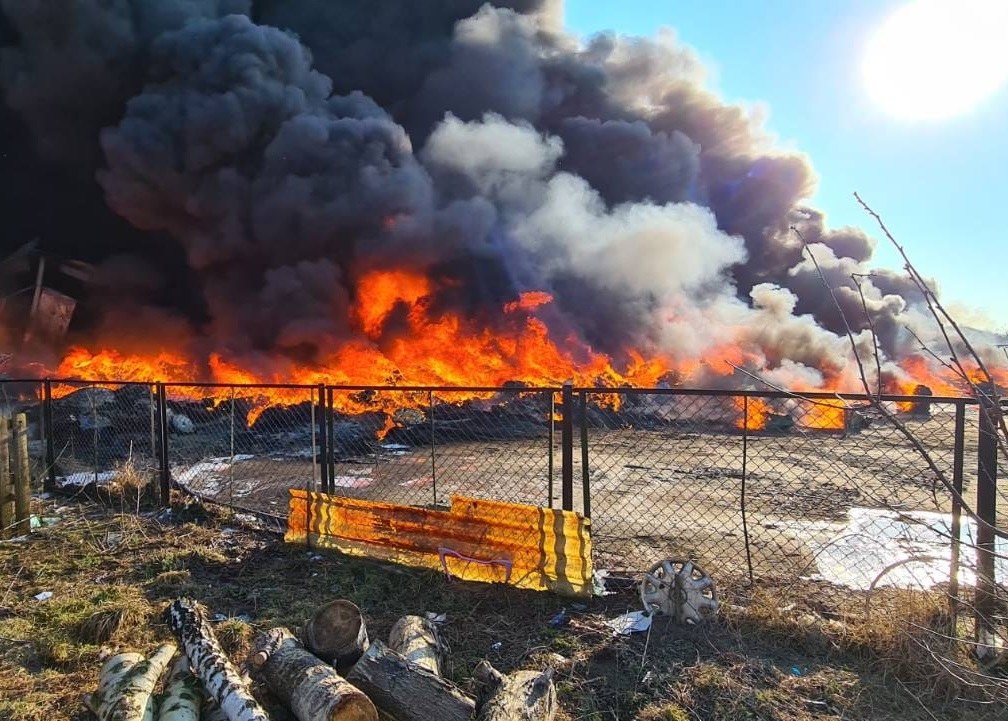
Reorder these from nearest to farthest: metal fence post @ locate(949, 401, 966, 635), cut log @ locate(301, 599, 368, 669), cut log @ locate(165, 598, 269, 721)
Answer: cut log @ locate(165, 598, 269, 721) < cut log @ locate(301, 599, 368, 669) < metal fence post @ locate(949, 401, 966, 635)

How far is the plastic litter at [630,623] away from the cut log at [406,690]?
1.20 meters

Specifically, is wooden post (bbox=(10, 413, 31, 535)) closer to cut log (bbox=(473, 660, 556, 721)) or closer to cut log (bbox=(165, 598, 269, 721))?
cut log (bbox=(165, 598, 269, 721))

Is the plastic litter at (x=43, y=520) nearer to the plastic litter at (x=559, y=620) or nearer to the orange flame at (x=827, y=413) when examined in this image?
the plastic litter at (x=559, y=620)

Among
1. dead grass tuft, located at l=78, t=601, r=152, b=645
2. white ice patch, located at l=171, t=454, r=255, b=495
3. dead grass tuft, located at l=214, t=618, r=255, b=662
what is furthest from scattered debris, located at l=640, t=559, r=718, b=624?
white ice patch, located at l=171, t=454, r=255, b=495

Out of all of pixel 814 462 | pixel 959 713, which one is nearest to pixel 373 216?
pixel 814 462

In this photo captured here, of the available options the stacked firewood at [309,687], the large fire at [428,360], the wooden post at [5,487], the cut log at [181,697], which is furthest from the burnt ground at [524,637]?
the large fire at [428,360]

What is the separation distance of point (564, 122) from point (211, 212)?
47.3 ft

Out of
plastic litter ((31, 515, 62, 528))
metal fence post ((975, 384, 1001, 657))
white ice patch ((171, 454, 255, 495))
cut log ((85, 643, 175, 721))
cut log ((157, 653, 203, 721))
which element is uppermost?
metal fence post ((975, 384, 1001, 657))

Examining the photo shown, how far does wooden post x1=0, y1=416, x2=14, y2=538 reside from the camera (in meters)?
5.13

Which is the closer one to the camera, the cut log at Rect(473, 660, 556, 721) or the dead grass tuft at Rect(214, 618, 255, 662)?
the cut log at Rect(473, 660, 556, 721)

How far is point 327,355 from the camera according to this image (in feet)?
51.0

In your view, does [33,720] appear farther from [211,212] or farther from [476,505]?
[211,212]

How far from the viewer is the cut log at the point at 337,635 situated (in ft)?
9.55

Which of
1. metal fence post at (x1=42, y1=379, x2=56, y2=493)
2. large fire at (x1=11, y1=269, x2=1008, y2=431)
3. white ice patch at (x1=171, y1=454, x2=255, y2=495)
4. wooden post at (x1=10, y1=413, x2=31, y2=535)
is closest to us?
wooden post at (x1=10, y1=413, x2=31, y2=535)
